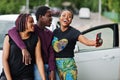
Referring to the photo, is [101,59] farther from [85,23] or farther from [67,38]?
[85,23]

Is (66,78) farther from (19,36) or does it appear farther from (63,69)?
(19,36)

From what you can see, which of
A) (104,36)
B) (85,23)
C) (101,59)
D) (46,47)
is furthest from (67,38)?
(85,23)

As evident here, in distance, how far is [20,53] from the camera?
444 cm

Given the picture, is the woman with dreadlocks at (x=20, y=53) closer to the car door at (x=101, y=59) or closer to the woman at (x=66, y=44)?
the woman at (x=66, y=44)

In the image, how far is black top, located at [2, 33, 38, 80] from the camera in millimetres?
4430

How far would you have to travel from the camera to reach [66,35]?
489 centimetres

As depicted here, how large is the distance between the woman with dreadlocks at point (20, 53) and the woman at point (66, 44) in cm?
39

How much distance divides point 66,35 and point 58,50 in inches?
7.2

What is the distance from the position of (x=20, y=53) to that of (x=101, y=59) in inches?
91.7

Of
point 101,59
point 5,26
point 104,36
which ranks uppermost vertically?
point 5,26

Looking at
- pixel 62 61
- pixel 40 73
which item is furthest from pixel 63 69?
pixel 40 73

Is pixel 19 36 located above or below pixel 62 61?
above

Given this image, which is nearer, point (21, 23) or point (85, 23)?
point (21, 23)

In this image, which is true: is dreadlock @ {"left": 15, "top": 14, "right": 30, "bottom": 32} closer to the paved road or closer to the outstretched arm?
the outstretched arm
